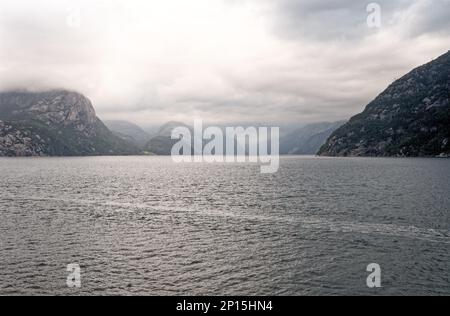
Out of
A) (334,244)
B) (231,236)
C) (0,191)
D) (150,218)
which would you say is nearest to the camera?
(334,244)

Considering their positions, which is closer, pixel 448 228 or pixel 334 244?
pixel 334 244

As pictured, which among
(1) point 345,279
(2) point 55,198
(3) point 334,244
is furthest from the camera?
(2) point 55,198

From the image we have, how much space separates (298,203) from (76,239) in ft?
203

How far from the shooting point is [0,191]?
128625 millimetres

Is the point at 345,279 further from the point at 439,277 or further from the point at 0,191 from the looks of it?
the point at 0,191

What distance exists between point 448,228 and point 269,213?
37.2 m

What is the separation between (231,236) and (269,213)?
24459 millimetres

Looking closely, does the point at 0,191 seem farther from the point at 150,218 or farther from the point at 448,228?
the point at 448,228
